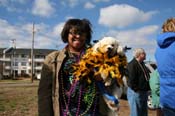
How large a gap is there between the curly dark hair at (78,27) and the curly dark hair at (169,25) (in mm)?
1117

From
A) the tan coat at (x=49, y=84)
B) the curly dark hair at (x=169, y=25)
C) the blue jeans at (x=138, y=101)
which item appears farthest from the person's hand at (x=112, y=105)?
the blue jeans at (x=138, y=101)

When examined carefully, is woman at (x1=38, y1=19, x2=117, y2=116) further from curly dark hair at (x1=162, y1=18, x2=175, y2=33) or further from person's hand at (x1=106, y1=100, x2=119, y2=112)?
curly dark hair at (x1=162, y1=18, x2=175, y2=33)

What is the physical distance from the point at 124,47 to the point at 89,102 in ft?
2.45

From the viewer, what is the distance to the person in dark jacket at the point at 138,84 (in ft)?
26.5

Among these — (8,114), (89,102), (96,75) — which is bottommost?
(8,114)

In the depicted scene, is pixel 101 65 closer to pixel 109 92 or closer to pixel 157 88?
pixel 109 92

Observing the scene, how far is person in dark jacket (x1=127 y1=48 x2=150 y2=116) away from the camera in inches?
317

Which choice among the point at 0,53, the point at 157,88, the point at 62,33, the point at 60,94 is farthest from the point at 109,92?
the point at 0,53

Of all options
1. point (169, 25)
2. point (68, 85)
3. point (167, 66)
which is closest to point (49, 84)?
point (68, 85)

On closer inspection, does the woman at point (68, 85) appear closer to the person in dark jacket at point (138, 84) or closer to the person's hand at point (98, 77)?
the person's hand at point (98, 77)

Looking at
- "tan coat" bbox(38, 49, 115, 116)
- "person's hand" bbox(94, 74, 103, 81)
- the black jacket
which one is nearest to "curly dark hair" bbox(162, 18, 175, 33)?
"person's hand" bbox(94, 74, 103, 81)

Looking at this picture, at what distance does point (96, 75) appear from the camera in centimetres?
371

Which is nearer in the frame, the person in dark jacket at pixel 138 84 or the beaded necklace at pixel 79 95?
the beaded necklace at pixel 79 95

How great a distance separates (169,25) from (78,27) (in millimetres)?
1299
